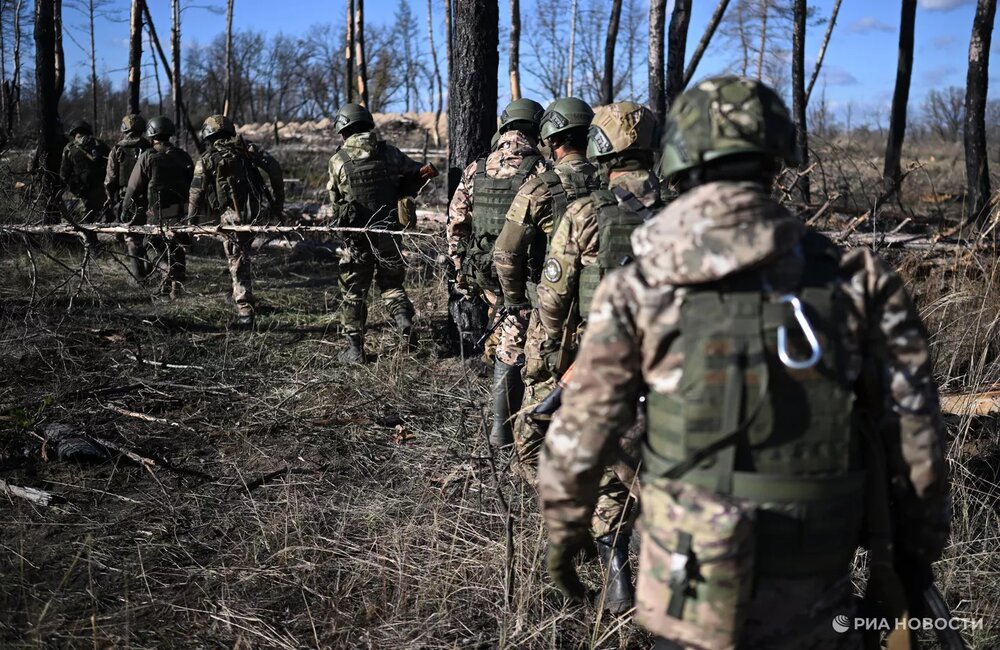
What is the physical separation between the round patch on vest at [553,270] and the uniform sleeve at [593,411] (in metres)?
1.73

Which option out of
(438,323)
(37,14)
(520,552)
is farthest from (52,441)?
(37,14)

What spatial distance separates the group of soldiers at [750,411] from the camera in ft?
5.84

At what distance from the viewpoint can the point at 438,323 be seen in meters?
7.75

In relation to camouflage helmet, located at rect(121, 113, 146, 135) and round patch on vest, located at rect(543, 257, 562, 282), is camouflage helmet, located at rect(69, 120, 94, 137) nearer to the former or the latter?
camouflage helmet, located at rect(121, 113, 146, 135)

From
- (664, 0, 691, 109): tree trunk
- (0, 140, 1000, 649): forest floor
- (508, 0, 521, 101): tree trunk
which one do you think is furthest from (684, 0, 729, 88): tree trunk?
(0, 140, 1000, 649): forest floor

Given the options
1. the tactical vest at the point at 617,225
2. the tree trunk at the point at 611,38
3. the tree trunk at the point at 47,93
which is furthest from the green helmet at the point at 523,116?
the tree trunk at the point at 611,38

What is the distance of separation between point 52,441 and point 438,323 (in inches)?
142

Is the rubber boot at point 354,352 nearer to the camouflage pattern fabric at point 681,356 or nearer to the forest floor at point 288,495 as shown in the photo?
the forest floor at point 288,495

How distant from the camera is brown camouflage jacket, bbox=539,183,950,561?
1.77m

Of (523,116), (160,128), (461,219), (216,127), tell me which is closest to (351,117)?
(461,219)

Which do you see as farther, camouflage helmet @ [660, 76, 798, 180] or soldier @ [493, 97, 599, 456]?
soldier @ [493, 97, 599, 456]

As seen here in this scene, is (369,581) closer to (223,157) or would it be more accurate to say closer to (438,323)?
(438,323)

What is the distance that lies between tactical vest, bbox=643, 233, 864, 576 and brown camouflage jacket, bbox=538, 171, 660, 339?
5.36 feet

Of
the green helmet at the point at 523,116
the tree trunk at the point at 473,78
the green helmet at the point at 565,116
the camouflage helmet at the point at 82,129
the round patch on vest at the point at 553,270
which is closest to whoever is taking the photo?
the round patch on vest at the point at 553,270
